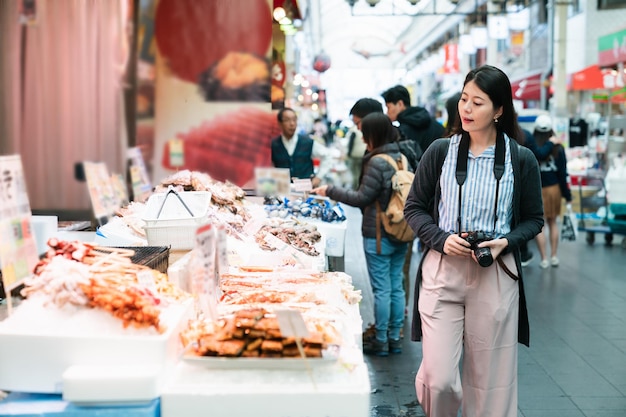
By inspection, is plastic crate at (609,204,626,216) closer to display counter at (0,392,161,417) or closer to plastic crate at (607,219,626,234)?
plastic crate at (607,219,626,234)

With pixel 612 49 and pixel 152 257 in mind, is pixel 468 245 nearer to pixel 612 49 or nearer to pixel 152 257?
pixel 152 257

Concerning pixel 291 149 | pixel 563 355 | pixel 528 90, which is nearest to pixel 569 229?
pixel 291 149

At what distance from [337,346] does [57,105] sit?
1461 mm

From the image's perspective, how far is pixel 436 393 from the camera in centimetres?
337

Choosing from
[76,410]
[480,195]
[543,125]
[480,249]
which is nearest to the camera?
[76,410]

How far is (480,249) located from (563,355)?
3.15m

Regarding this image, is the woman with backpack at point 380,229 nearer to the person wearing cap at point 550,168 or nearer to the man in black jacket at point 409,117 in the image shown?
the man in black jacket at point 409,117

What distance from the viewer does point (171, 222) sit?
3.73 meters

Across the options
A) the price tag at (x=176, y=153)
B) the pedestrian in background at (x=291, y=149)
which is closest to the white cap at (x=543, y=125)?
the pedestrian in background at (x=291, y=149)

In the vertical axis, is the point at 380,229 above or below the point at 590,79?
below

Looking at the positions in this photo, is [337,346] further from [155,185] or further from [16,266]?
[155,185]

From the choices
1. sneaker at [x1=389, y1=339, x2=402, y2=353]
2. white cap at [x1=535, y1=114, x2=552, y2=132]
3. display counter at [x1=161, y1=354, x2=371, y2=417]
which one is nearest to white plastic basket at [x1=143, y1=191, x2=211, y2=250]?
display counter at [x1=161, y1=354, x2=371, y2=417]

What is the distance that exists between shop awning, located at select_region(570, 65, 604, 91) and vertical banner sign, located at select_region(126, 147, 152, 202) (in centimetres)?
1404

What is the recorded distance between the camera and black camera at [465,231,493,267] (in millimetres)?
3162
